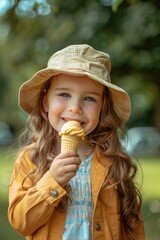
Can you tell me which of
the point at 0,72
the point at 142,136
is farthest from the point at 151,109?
the point at 0,72

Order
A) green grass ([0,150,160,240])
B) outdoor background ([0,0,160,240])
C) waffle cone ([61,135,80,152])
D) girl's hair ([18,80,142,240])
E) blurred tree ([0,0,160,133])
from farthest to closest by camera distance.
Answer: blurred tree ([0,0,160,133]) < outdoor background ([0,0,160,240]) < green grass ([0,150,160,240]) < girl's hair ([18,80,142,240]) < waffle cone ([61,135,80,152])

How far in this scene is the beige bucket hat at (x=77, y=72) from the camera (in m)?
3.40

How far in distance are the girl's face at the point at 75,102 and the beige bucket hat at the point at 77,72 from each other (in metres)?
0.06

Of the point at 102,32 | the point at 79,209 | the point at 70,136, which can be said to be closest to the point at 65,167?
A: the point at 70,136

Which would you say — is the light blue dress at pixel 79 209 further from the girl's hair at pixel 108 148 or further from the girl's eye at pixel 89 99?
the girl's eye at pixel 89 99

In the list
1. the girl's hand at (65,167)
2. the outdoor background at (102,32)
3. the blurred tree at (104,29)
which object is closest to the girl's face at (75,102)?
the girl's hand at (65,167)

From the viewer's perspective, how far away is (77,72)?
3334mm

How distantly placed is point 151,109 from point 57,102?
94.3ft

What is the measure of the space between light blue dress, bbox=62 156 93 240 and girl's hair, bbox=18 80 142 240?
140mm

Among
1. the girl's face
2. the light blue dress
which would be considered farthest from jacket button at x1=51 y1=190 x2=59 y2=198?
the girl's face

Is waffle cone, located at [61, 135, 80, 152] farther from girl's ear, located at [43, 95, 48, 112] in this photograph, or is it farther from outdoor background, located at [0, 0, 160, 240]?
outdoor background, located at [0, 0, 160, 240]

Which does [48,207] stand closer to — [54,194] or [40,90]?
[54,194]

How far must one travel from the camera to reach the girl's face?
3371 mm

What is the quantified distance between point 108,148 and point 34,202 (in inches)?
25.3
